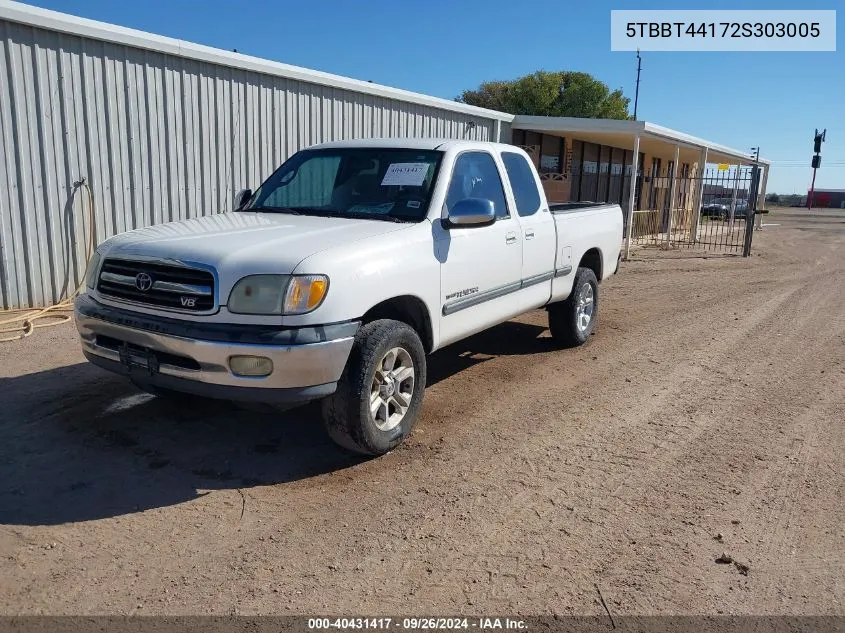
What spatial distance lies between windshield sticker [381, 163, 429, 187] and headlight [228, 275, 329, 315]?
1.57 m

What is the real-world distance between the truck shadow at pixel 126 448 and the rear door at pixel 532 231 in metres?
2.16

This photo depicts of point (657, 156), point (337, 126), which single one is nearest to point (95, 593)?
point (337, 126)

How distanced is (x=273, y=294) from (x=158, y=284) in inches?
29.3

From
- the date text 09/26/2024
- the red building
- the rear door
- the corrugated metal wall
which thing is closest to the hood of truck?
the rear door

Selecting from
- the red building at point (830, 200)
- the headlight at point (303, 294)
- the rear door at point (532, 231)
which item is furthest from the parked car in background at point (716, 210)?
the red building at point (830, 200)

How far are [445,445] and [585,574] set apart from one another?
1.58 meters

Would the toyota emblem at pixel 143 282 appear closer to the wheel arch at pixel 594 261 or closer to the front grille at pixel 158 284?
the front grille at pixel 158 284

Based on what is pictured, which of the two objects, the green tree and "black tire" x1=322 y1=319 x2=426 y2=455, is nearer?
"black tire" x1=322 y1=319 x2=426 y2=455

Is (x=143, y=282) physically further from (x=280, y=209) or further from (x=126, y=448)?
(x=280, y=209)

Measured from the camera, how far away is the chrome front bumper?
365 centimetres

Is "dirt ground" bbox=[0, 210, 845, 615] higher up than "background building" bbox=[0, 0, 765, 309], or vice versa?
"background building" bbox=[0, 0, 765, 309]

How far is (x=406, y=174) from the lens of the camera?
5070 millimetres

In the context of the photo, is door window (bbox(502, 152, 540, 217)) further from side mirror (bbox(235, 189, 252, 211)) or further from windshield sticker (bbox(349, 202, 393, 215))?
side mirror (bbox(235, 189, 252, 211))

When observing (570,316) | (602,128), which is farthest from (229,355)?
(602,128)
